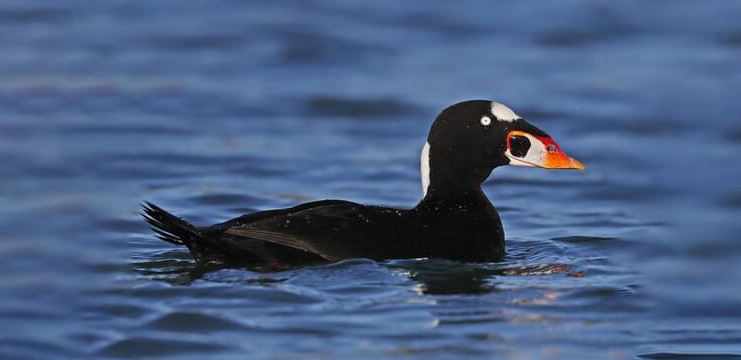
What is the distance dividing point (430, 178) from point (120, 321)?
229cm

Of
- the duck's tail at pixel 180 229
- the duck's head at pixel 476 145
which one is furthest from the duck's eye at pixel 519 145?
the duck's tail at pixel 180 229

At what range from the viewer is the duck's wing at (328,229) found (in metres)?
8.39

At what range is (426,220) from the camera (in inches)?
349

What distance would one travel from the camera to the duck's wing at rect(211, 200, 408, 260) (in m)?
8.39

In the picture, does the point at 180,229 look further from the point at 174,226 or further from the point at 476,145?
the point at 476,145

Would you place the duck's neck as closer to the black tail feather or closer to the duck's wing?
the duck's wing

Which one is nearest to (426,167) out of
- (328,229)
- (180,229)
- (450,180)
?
(450,180)

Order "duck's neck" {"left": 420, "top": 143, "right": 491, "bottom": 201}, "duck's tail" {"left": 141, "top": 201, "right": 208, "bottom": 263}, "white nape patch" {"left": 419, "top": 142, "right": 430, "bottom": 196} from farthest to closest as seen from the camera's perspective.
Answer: "white nape patch" {"left": 419, "top": 142, "right": 430, "bottom": 196} < "duck's neck" {"left": 420, "top": 143, "right": 491, "bottom": 201} < "duck's tail" {"left": 141, "top": 201, "right": 208, "bottom": 263}

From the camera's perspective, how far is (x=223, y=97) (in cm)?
1423

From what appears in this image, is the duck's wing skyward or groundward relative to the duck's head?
groundward

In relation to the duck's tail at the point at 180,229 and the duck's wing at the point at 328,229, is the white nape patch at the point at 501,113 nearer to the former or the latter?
the duck's wing at the point at 328,229

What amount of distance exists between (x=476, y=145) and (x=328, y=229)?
134 cm

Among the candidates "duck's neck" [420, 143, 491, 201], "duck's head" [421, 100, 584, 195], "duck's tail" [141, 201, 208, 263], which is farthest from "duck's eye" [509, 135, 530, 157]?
"duck's tail" [141, 201, 208, 263]

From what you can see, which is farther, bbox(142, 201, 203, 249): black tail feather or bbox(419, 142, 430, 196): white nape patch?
bbox(419, 142, 430, 196): white nape patch
